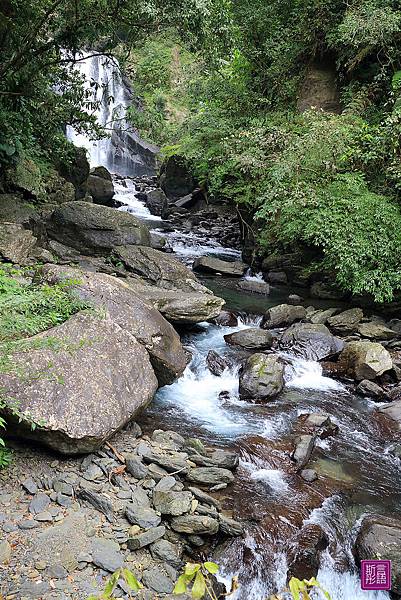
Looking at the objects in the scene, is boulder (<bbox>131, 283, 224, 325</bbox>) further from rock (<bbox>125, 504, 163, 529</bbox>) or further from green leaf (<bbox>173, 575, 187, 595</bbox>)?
green leaf (<bbox>173, 575, 187, 595</bbox>)

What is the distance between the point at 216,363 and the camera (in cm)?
830

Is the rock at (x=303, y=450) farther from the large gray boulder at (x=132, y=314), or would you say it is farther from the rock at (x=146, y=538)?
the rock at (x=146, y=538)

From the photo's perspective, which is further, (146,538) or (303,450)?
(303,450)

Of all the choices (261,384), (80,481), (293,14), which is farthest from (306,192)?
(80,481)

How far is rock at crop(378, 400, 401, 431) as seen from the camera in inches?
286

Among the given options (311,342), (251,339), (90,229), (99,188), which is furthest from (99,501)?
(99,188)

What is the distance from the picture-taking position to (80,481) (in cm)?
468

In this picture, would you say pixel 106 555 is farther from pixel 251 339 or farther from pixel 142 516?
pixel 251 339

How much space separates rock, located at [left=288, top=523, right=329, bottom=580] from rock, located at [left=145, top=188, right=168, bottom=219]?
58.6 ft

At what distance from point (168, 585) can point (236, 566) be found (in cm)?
84

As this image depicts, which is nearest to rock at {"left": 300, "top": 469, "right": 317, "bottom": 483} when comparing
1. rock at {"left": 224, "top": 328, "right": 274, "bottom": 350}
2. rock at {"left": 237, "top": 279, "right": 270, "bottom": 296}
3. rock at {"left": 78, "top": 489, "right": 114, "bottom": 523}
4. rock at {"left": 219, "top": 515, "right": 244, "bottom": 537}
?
rock at {"left": 219, "top": 515, "right": 244, "bottom": 537}

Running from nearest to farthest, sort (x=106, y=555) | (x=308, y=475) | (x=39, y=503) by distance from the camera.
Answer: (x=106, y=555) → (x=39, y=503) → (x=308, y=475)

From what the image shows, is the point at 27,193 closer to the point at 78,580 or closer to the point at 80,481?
the point at 80,481

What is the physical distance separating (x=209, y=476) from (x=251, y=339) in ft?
14.2
